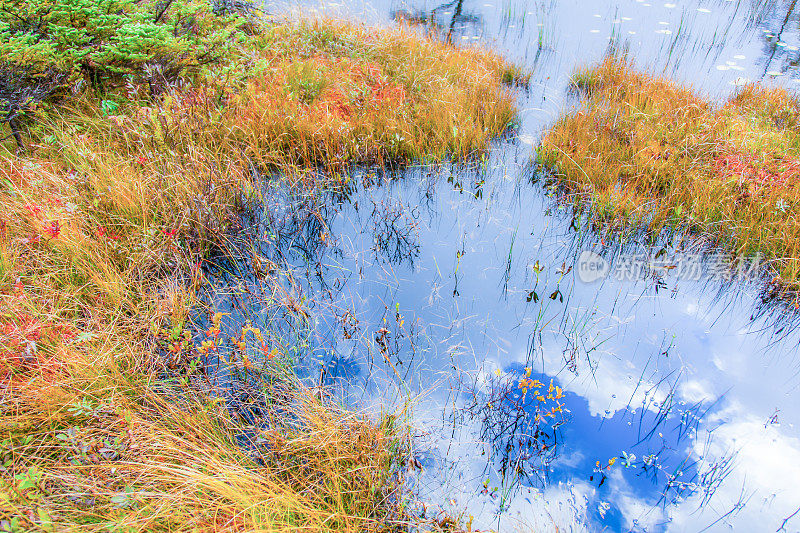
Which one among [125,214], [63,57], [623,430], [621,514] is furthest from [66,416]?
[63,57]

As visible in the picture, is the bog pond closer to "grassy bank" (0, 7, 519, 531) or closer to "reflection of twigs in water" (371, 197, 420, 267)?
"reflection of twigs in water" (371, 197, 420, 267)

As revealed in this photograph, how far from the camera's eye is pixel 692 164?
352 cm

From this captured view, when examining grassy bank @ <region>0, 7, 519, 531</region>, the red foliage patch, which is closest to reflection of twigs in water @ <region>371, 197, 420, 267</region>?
grassy bank @ <region>0, 7, 519, 531</region>

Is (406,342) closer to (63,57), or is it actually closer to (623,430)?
(623,430)

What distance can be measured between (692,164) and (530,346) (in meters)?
2.38

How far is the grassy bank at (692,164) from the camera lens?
3092 millimetres

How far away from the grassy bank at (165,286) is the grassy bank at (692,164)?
100 centimetres

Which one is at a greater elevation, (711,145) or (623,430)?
(711,145)

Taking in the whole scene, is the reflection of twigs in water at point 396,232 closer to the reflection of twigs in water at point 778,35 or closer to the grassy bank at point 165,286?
the grassy bank at point 165,286

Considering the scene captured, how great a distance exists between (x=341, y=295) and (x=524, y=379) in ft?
4.28

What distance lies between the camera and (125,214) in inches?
115

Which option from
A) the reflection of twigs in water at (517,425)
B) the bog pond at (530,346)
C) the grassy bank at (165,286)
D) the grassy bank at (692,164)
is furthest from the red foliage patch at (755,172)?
the reflection of twigs in water at (517,425)

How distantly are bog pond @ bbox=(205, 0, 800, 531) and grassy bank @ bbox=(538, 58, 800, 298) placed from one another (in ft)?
0.84

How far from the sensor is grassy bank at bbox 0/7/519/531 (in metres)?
1.69
